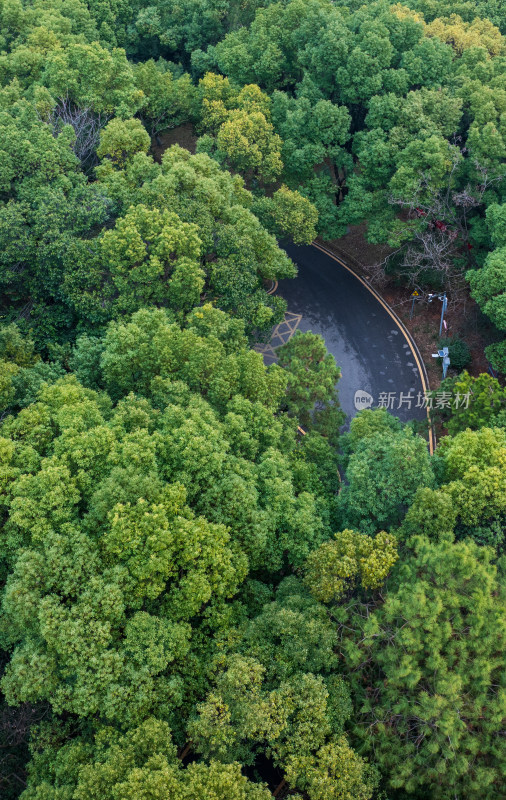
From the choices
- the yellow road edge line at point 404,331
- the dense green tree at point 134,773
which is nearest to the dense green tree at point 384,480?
the dense green tree at point 134,773

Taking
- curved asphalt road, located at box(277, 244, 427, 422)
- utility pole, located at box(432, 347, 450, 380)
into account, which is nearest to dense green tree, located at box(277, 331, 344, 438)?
curved asphalt road, located at box(277, 244, 427, 422)

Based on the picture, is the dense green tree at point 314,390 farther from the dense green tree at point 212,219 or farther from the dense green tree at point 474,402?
the dense green tree at point 474,402

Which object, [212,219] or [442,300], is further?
[442,300]

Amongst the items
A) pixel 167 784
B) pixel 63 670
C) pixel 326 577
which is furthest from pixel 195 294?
pixel 167 784

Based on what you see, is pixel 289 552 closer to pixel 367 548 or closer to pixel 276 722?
pixel 367 548

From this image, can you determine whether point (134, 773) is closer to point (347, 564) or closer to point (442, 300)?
point (347, 564)

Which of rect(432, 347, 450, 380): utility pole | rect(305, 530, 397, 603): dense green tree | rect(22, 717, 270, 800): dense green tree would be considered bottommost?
rect(22, 717, 270, 800): dense green tree

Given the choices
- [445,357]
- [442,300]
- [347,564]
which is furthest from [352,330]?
[347,564]

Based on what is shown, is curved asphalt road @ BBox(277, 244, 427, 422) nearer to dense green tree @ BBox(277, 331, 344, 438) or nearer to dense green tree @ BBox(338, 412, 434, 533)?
dense green tree @ BBox(277, 331, 344, 438)
